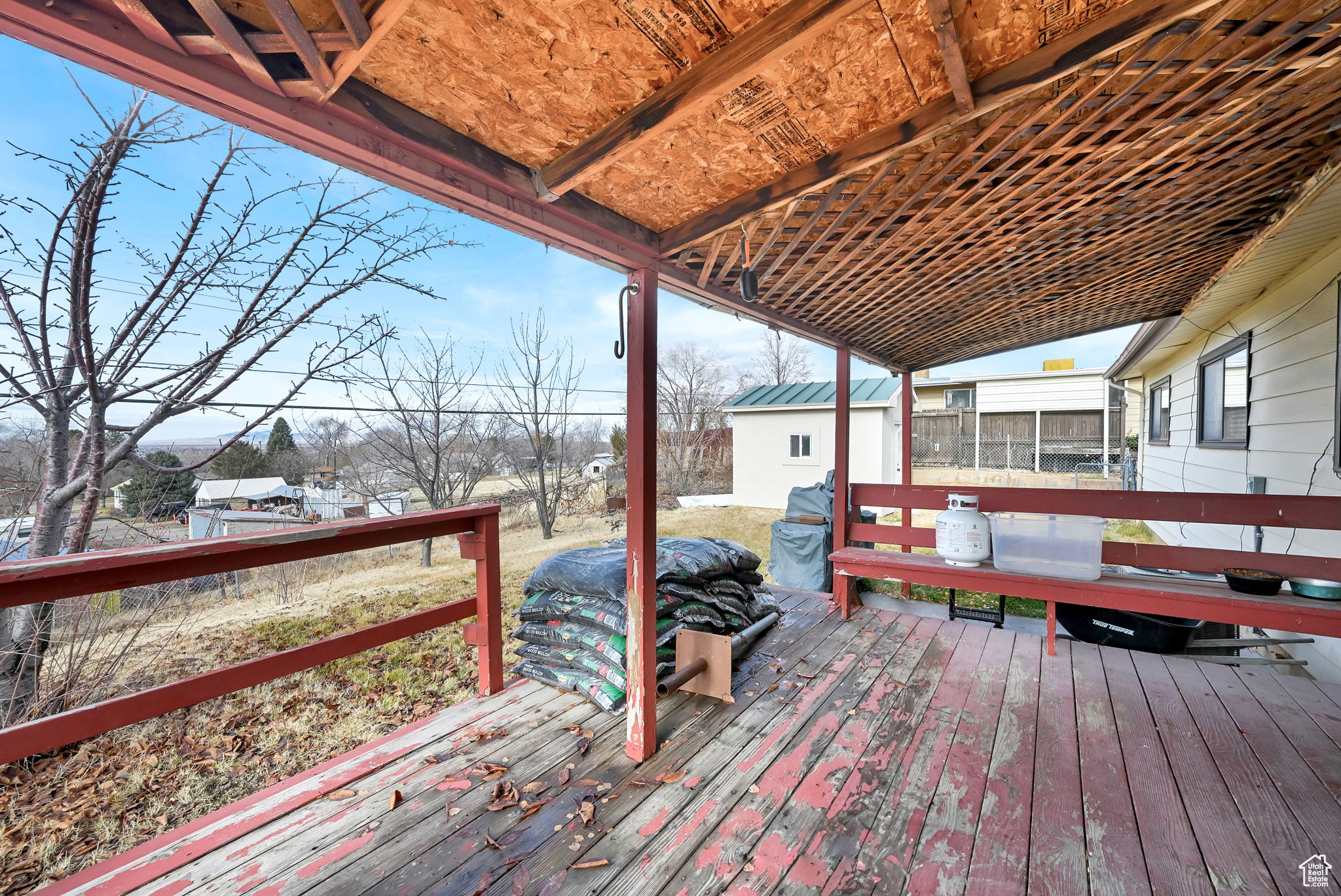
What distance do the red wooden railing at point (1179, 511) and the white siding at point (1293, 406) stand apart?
0.24 m

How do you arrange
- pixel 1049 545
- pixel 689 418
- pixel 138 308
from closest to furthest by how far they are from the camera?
pixel 138 308 < pixel 1049 545 < pixel 689 418

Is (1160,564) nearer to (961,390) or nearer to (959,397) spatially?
(961,390)

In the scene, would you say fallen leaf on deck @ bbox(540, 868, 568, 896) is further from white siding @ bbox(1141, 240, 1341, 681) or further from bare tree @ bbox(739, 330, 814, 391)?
bare tree @ bbox(739, 330, 814, 391)

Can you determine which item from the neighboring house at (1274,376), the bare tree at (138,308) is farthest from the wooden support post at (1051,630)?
the bare tree at (138,308)

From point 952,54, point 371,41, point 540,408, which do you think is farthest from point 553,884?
point 540,408

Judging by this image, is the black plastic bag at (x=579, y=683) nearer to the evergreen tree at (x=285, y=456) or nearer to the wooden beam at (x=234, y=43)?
the wooden beam at (x=234, y=43)

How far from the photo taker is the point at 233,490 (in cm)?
368

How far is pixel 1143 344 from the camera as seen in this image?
5426mm

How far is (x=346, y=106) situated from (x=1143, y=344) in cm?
754

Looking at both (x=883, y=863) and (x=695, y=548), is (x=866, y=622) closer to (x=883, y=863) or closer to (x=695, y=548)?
(x=695, y=548)

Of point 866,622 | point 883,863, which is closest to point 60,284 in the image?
point 883,863

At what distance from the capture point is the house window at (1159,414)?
611 centimetres

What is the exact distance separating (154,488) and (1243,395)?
763cm

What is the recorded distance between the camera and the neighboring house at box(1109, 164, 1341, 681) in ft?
7.85
